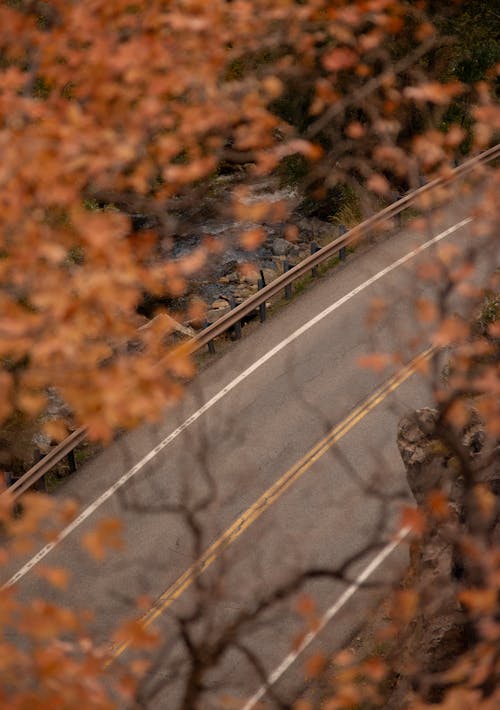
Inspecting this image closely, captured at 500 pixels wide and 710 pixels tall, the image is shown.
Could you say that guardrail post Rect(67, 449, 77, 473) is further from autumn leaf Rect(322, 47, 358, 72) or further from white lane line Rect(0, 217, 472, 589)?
autumn leaf Rect(322, 47, 358, 72)

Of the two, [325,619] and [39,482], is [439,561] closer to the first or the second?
[325,619]

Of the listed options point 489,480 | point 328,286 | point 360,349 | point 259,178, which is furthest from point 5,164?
point 259,178

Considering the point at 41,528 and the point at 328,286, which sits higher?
the point at 328,286

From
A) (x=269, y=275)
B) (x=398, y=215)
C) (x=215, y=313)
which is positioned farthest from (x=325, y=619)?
(x=398, y=215)

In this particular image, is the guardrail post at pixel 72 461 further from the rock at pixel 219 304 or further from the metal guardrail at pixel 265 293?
the rock at pixel 219 304

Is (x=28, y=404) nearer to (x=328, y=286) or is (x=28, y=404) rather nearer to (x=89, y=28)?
(x=89, y=28)

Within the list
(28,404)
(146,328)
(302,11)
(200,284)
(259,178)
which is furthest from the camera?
(259,178)

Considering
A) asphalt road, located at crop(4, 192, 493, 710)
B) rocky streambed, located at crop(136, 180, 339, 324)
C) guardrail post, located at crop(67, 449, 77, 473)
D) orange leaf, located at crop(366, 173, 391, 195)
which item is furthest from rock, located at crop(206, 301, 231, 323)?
guardrail post, located at crop(67, 449, 77, 473)
